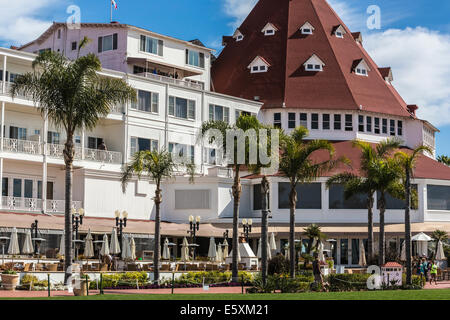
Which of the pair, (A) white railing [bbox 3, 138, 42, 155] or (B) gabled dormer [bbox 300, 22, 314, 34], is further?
(B) gabled dormer [bbox 300, 22, 314, 34]

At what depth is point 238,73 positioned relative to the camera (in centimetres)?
7231

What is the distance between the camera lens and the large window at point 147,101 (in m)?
58.1

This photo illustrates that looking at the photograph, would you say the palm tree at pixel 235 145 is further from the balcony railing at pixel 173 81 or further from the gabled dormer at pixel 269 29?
the gabled dormer at pixel 269 29

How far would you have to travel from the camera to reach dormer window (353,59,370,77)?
72425 millimetres

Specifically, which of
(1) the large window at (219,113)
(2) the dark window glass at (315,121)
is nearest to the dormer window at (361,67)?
(2) the dark window glass at (315,121)

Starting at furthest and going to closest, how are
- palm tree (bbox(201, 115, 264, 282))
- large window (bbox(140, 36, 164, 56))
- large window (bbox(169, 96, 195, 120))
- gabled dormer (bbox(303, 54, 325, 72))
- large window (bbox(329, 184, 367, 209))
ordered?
gabled dormer (bbox(303, 54, 325, 72))
large window (bbox(140, 36, 164, 56))
large window (bbox(329, 184, 367, 209))
large window (bbox(169, 96, 195, 120))
palm tree (bbox(201, 115, 264, 282))

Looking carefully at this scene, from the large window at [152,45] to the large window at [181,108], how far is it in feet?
16.2

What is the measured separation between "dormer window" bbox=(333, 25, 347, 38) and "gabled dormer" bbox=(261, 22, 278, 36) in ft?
18.5

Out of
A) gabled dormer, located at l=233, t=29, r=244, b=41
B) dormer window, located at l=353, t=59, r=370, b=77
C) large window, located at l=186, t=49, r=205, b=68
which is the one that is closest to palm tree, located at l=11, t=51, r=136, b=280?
large window, located at l=186, t=49, r=205, b=68

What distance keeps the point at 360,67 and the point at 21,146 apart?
34.5m

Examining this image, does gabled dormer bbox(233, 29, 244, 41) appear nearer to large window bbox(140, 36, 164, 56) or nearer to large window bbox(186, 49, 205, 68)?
large window bbox(186, 49, 205, 68)

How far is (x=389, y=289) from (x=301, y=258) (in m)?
10.6
